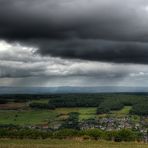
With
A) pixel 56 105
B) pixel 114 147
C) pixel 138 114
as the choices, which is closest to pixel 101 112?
pixel 138 114

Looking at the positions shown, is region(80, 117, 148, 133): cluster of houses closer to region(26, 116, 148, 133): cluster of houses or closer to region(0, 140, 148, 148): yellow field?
region(26, 116, 148, 133): cluster of houses

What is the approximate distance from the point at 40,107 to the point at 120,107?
40.1 meters

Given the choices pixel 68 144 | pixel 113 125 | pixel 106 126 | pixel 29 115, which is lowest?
pixel 113 125

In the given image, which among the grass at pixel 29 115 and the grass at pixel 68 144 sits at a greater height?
the grass at pixel 68 144

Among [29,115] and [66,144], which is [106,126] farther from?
[66,144]

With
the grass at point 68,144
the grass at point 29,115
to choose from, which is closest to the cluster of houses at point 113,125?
the grass at point 29,115

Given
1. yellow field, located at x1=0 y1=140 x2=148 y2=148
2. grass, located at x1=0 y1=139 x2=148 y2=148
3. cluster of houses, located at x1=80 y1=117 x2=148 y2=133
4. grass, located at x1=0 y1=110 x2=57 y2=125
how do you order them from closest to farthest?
yellow field, located at x1=0 y1=140 x2=148 y2=148 → grass, located at x1=0 y1=139 x2=148 y2=148 → cluster of houses, located at x1=80 y1=117 x2=148 y2=133 → grass, located at x1=0 y1=110 x2=57 y2=125

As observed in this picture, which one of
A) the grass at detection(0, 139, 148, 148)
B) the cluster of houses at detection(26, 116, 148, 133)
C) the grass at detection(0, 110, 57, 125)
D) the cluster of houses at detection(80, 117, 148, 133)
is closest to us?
the grass at detection(0, 139, 148, 148)

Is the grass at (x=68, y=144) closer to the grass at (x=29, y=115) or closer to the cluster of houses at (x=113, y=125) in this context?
the cluster of houses at (x=113, y=125)

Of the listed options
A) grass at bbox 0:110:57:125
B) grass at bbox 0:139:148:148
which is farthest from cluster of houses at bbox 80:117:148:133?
grass at bbox 0:139:148:148

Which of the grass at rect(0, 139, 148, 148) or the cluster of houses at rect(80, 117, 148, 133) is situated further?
the cluster of houses at rect(80, 117, 148, 133)

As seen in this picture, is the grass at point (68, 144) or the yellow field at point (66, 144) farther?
the grass at point (68, 144)

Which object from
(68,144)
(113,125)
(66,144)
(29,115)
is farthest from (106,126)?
(66,144)

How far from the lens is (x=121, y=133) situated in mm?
39469
